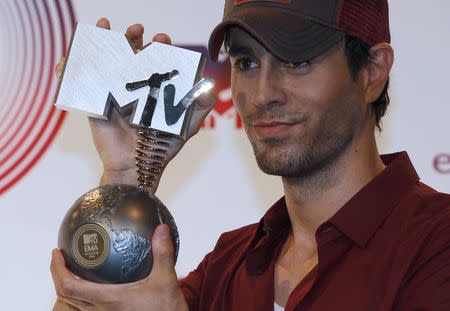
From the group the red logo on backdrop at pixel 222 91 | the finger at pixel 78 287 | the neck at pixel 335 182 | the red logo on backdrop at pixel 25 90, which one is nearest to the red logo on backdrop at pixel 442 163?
the red logo on backdrop at pixel 222 91

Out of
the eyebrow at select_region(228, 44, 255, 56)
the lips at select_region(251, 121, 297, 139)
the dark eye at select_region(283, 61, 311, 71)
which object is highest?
the eyebrow at select_region(228, 44, 255, 56)

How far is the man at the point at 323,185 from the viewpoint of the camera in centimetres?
155

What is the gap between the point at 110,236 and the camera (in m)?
1.52

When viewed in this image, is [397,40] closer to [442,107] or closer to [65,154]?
[442,107]

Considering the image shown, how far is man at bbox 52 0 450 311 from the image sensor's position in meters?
1.55

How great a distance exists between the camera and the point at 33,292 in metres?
2.45

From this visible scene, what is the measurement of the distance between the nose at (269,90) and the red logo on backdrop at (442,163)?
84 centimetres

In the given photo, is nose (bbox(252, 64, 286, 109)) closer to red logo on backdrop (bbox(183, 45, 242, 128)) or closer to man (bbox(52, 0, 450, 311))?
man (bbox(52, 0, 450, 311))

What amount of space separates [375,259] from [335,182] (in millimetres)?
199

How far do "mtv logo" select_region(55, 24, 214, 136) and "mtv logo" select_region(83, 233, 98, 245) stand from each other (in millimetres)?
332

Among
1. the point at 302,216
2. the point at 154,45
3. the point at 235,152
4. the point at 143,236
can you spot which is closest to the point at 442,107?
the point at 235,152

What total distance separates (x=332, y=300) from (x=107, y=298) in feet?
1.28

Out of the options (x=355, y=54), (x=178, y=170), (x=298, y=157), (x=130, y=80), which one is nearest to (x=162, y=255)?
(x=298, y=157)

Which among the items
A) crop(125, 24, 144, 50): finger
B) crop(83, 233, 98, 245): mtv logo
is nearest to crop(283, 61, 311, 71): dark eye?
crop(125, 24, 144, 50): finger
